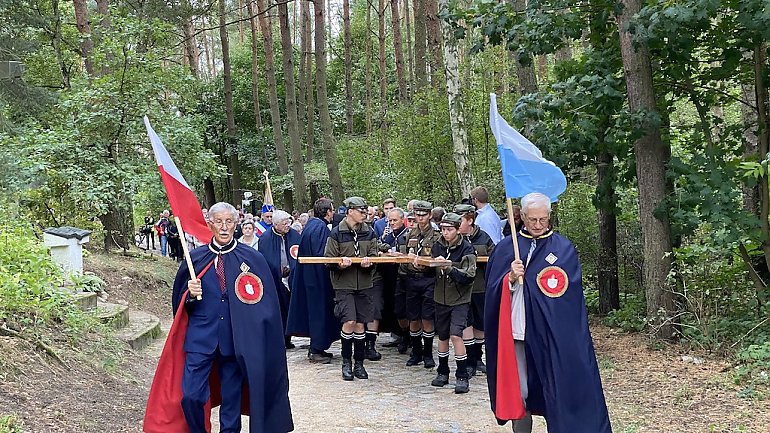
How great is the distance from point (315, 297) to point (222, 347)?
504 centimetres

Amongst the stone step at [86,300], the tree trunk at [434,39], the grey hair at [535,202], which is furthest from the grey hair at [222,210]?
the tree trunk at [434,39]

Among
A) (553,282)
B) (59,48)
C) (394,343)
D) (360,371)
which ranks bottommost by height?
(394,343)

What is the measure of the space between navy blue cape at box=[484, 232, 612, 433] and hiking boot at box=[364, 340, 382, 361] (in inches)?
191

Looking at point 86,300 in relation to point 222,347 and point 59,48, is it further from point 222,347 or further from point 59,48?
point 59,48

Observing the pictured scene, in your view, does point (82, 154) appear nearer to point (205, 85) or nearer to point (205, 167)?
point (205, 167)

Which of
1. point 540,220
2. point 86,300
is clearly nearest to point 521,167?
point 540,220

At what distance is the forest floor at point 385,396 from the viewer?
7.06 m

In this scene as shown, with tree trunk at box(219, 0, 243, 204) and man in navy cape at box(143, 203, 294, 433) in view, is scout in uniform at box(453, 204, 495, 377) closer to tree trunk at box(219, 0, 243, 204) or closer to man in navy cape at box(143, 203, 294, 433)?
man in navy cape at box(143, 203, 294, 433)

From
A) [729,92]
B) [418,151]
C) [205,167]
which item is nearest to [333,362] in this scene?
[729,92]

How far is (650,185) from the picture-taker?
1051 centimetres

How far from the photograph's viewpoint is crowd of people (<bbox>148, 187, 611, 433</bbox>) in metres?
6.06

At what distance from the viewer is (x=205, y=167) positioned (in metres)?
21.6

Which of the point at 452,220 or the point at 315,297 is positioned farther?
the point at 315,297

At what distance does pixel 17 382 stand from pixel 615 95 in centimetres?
740
